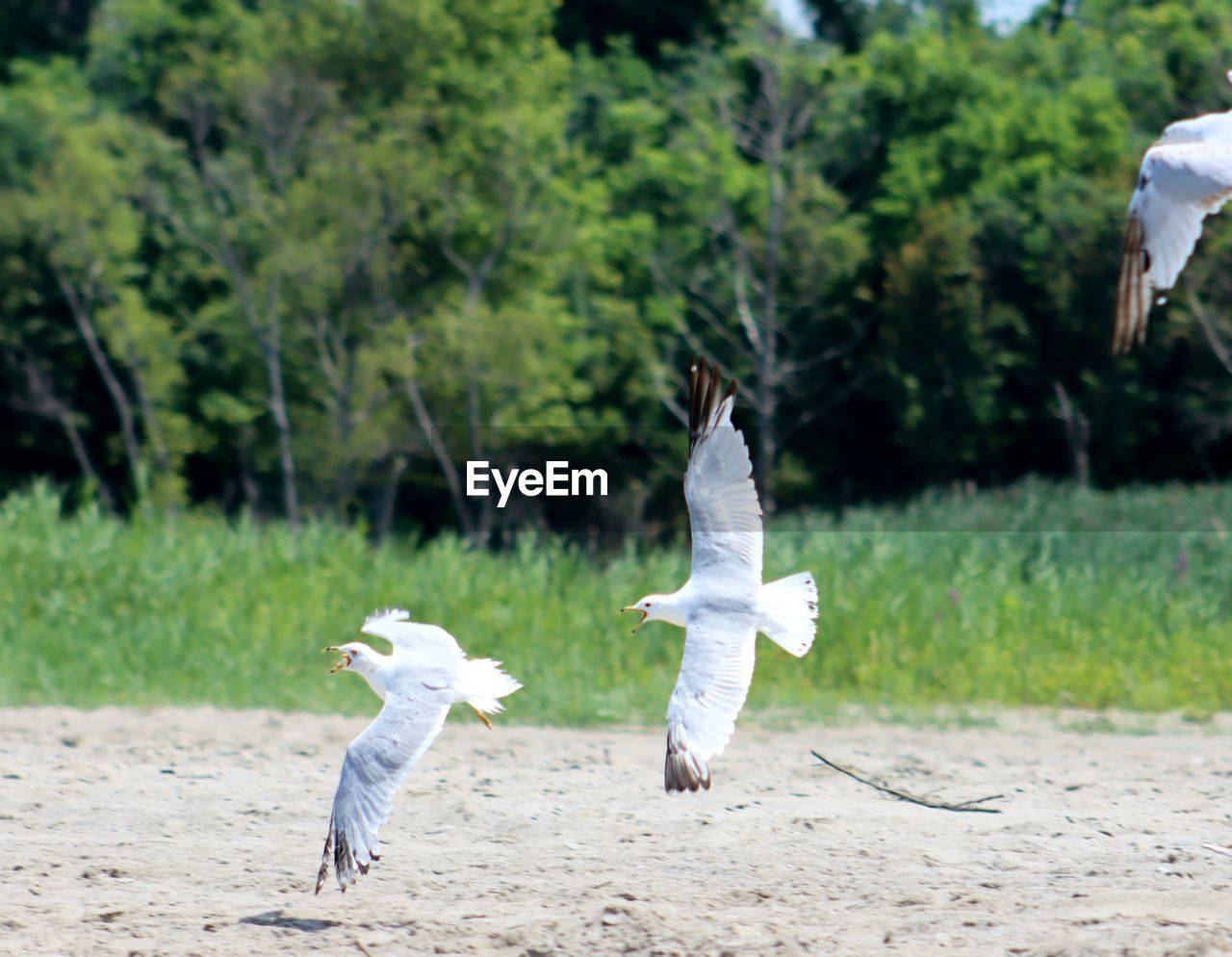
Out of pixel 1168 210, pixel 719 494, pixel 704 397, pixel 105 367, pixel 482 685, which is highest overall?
pixel 1168 210

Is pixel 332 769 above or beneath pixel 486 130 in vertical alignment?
beneath

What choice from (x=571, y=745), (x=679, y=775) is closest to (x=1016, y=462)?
(x=571, y=745)

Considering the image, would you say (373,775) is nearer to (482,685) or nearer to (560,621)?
(482,685)

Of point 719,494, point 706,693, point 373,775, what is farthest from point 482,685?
point 719,494

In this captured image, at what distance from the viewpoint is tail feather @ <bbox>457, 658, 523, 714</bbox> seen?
15.7 feet

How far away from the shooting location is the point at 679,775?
448cm

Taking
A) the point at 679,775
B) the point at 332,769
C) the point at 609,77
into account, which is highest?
the point at 609,77

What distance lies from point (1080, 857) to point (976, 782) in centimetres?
168

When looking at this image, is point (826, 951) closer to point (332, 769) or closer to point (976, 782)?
point (976, 782)

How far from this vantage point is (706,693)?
15.6 feet

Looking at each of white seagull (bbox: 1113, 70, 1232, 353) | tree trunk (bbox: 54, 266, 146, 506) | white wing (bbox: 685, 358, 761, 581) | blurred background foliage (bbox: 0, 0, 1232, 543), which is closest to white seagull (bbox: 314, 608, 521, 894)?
white wing (bbox: 685, 358, 761, 581)

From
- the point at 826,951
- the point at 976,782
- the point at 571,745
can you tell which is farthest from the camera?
the point at 571,745

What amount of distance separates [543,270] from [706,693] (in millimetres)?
25950

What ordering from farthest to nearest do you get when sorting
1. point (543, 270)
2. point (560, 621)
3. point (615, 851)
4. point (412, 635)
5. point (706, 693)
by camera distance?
point (543, 270)
point (560, 621)
point (615, 851)
point (412, 635)
point (706, 693)
